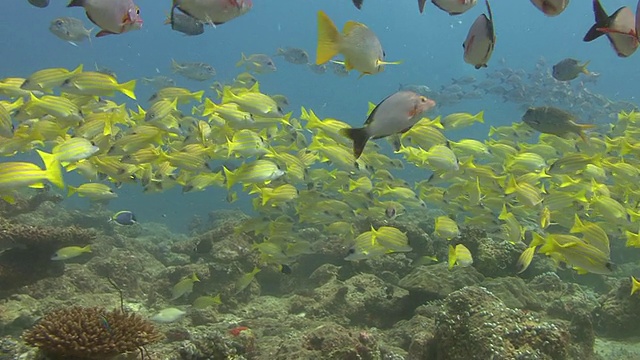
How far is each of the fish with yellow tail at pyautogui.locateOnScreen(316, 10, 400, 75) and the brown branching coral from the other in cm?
273

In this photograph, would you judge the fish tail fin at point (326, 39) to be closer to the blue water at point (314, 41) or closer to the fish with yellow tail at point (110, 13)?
the fish with yellow tail at point (110, 13)

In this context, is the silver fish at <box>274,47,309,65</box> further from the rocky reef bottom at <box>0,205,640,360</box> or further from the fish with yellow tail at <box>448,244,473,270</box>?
the fish with yellow tail at <box>448,244,473,270</box>

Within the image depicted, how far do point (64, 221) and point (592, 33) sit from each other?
1628 cm

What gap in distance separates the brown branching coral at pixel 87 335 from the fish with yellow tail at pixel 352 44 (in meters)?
2.73

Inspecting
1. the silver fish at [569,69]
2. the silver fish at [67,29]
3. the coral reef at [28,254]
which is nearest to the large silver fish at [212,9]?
the coral reef at [28,254]

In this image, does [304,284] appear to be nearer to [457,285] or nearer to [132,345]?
[457,285]

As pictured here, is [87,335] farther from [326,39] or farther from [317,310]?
[317,310]

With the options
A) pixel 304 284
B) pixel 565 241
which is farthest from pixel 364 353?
pixel 304 284

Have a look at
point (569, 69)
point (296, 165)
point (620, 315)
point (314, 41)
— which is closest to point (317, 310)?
point (296, 165)

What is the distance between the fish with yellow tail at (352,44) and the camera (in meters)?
3.37

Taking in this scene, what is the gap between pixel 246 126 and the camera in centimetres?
707

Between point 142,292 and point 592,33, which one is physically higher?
point 592,33

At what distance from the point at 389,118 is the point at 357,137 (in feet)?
0.89

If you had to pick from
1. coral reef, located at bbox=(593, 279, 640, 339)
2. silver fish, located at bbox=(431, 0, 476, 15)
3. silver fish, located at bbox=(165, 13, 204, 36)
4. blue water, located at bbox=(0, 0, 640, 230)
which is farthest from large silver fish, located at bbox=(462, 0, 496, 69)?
blue water, located at bbox=(0, 0, 640, 230)
